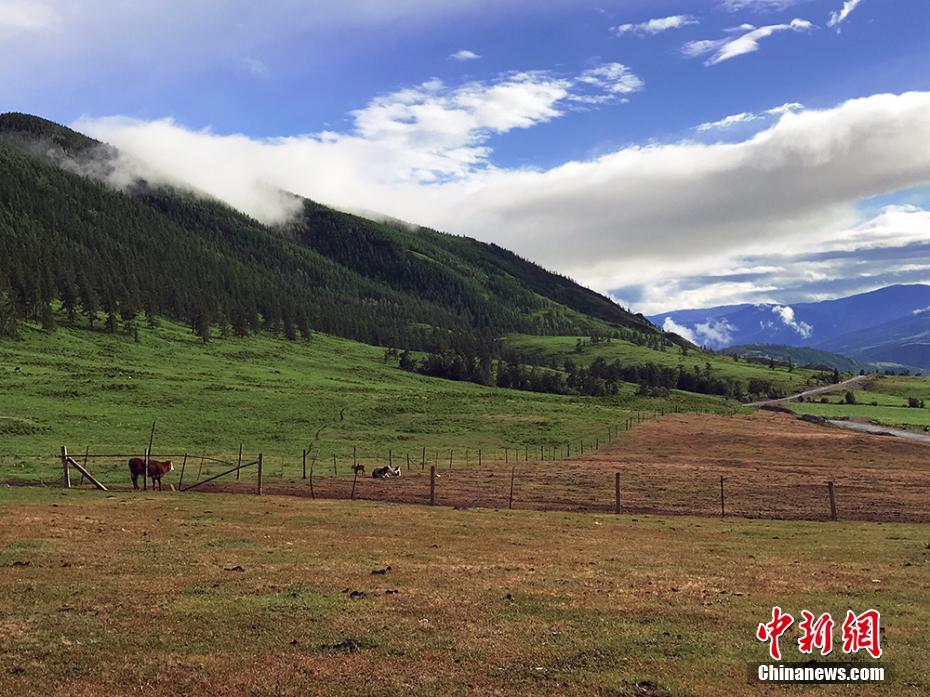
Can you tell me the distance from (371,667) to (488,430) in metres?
82.4

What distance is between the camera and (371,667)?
1307 cm

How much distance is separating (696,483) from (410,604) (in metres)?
42.5

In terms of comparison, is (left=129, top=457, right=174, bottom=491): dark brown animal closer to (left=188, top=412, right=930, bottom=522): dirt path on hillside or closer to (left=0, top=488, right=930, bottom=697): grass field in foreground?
(left=188, top=412, right=930, bottom=522): dirt path on hillside

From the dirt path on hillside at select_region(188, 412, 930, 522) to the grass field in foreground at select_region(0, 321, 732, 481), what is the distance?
13.3m

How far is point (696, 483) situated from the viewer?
177ft

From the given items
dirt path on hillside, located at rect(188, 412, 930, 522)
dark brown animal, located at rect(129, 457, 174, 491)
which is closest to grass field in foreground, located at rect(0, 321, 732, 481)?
dark brown animal, located at rect(129, 457, 174, 491)

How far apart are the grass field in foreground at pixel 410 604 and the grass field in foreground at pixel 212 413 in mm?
24902

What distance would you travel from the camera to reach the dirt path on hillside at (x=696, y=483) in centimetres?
4309

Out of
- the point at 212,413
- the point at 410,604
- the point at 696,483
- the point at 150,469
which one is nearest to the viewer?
the point at 410,604

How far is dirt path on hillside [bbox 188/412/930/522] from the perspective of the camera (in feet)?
141

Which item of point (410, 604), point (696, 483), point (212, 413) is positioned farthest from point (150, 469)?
point (212, 413)

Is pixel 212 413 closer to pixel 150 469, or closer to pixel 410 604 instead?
pixel 150 469

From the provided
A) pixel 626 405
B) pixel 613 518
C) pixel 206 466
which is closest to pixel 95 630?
pixel 613 518

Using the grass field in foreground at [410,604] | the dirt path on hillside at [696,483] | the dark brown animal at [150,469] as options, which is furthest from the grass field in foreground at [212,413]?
the grass field in foreground at [410,604]
